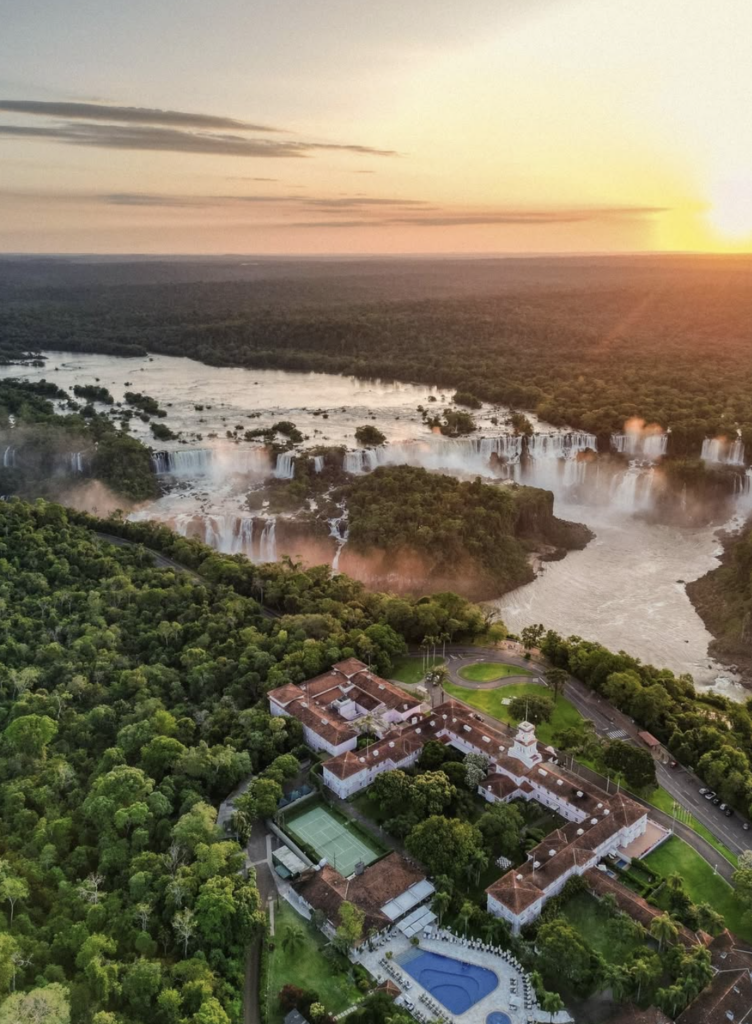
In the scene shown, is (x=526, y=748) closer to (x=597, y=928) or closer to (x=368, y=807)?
(x=368, y=807)

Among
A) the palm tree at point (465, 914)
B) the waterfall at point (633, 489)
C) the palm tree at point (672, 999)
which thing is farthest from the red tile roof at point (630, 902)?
the waterfall at point (633, 489)

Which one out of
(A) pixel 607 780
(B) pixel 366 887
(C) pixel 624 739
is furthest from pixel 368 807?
(C) pixel 624 739

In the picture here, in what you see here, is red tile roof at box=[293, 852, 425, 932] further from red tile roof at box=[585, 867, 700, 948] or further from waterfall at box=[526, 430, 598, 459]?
waterfall at box=[526, 430, 598, 459]

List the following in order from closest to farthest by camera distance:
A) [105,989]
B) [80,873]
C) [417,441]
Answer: [105,989], [80,873], [417,441]

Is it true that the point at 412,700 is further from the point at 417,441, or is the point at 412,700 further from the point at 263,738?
the point at 417,441

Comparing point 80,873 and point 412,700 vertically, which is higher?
point 412,700

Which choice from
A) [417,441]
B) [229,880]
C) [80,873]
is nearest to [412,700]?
[229,880]

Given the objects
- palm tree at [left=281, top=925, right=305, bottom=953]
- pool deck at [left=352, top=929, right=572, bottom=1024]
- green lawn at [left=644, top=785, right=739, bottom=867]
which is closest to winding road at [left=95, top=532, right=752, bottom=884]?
green lawn at [left=644, top=785, right=739, bottom=867]
